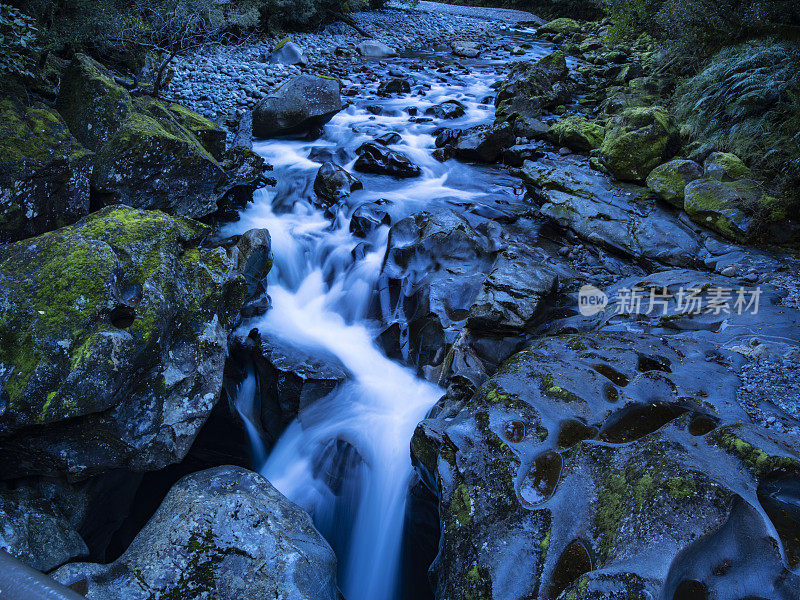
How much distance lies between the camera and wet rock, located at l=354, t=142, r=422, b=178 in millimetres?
9484

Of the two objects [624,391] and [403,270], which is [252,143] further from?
[624,391]

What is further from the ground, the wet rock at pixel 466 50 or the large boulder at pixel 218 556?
the wet rock at pixel 466 50

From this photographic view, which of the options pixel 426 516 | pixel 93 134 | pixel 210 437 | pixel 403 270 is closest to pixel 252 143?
pixel 93 134

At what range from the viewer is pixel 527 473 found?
10.00 ft

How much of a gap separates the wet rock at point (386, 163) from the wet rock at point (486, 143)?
129 cm

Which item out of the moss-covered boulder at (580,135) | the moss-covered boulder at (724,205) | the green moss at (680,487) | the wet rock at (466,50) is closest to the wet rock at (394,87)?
the moss-covered boulder at (580,135)

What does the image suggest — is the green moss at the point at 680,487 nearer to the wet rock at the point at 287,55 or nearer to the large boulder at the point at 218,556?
the large boulder at the point at 218,556

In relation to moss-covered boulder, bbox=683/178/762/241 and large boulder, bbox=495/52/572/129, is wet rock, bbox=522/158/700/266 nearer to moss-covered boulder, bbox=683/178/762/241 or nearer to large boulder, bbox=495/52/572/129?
moss-covered boulder, bbox=683/178/762/241

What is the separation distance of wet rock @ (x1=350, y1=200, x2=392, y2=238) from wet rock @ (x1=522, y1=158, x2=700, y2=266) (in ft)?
8.96

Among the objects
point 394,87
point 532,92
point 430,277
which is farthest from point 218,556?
point 394,87

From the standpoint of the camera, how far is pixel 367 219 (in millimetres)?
7672

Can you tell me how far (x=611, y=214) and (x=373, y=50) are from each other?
1533cm

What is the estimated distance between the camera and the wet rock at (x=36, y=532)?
3.38 meters

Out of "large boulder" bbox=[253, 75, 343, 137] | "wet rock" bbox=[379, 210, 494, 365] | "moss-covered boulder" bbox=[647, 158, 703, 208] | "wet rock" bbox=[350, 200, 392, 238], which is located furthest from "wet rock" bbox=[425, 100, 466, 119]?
"wet rock" bbox=[379, 210, 494, 365]
